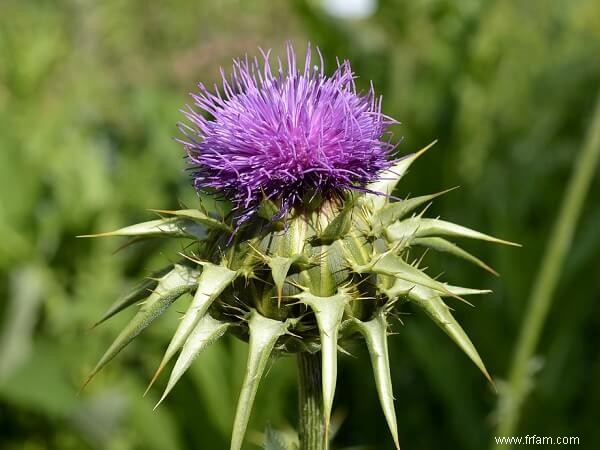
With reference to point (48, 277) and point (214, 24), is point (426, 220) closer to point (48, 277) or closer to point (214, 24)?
point (48, 277)

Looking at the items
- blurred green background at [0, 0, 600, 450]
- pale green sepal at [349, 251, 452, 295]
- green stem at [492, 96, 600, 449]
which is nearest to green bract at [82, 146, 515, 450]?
pale green sepal at [349, 251, 452, 295]

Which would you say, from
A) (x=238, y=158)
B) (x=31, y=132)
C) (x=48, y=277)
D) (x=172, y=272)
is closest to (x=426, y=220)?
(x=238, y=158)

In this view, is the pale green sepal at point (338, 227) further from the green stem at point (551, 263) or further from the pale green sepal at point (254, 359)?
the green stem at point (551, 263)

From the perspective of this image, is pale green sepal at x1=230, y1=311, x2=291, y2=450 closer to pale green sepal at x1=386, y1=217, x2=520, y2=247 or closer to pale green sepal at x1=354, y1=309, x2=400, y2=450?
pale green sepal at x1=354, y1=309, x2=400, y2=450

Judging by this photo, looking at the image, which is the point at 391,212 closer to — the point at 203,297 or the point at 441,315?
the point at 441,315

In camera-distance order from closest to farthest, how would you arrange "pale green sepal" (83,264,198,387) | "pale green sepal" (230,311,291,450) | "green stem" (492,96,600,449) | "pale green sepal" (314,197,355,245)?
"pale green sepal" (230,311,291,450) < "pale green sepal" (83,264,198,387) < "pale green sepal" (314,197,355,245) < "green stem" (492,96,600,449)

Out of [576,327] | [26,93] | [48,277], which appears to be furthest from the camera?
[26,93]

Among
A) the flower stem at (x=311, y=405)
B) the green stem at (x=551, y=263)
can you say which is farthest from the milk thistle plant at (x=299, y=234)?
the green stem at (x=551, y=263)
